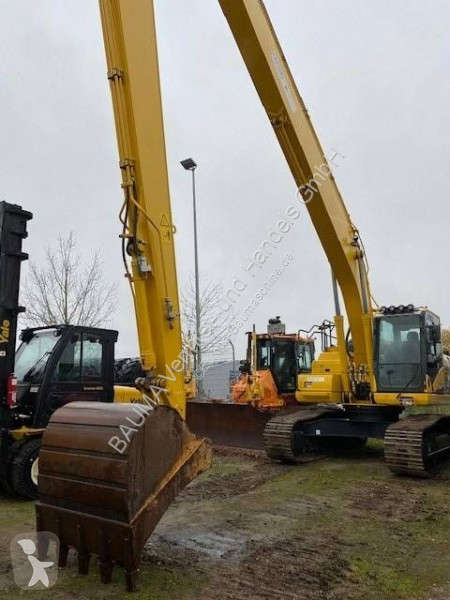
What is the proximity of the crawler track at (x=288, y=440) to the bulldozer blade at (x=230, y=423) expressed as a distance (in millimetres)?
899

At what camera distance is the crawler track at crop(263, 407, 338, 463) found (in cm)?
871

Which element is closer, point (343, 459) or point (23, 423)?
point (23, 423)

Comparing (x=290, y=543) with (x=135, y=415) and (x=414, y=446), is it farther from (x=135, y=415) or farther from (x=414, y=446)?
(x=414, y=446)

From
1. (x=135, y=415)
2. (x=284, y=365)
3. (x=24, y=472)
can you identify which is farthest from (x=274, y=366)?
(x=135, y=415)

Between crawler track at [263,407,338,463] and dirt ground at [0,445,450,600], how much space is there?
93 centimetres

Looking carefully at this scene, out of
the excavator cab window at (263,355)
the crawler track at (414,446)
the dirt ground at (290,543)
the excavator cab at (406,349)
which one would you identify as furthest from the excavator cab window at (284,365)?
the dirt ground at (290,543)

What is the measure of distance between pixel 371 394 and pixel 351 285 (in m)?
1.84

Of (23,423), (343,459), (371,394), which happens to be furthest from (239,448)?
(23,423)

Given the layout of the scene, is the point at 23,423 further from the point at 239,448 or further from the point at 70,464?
the point at 239,448

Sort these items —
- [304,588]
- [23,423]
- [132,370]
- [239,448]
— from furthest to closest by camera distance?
[132,370]
[239,448]
[23,423]
[304,588]

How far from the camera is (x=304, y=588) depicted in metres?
3.83

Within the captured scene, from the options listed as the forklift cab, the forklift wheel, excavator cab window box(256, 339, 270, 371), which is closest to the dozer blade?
the forklift wheel

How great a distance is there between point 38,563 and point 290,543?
2.15 m

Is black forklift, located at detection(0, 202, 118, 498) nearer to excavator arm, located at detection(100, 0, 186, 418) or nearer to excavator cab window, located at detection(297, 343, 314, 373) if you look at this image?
excavator arm, located at detection(100, 0, 186, 418)
